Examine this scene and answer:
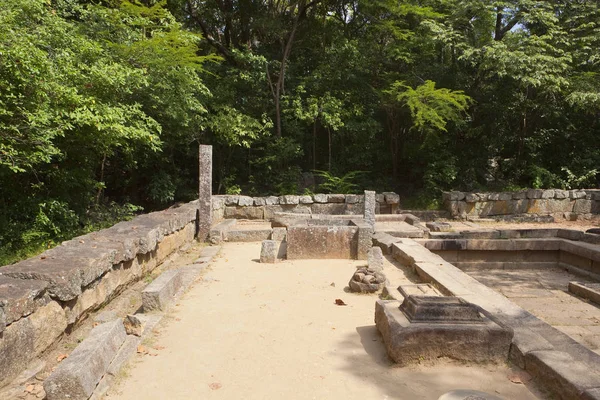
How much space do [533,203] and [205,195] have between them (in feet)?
36.8

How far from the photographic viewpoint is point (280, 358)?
357cm

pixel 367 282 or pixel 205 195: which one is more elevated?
pixel 205 195

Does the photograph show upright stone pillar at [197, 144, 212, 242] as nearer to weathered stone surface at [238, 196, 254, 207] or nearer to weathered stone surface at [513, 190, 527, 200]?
weathered stone surface at [238, 196, 254, 207]

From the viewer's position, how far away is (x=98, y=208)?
440 inches

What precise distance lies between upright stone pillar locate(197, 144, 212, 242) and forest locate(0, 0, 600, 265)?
2047 mm

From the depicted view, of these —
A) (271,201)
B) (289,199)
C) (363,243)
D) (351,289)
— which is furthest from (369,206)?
(351,289)

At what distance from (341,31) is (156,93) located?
30.8 feet

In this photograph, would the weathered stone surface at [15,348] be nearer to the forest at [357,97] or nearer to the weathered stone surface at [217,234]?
the weathered stone surface at [217,234]

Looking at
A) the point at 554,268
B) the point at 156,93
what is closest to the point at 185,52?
the point at 156,93

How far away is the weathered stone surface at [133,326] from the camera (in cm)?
384

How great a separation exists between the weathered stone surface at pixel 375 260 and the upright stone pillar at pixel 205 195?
170 inches

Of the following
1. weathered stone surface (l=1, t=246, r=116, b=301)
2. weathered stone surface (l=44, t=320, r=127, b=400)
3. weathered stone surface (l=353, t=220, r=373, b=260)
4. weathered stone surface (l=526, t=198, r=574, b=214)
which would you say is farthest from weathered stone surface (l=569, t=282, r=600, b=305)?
weathered stone surface (l=526, t=198, r=574, b=214)

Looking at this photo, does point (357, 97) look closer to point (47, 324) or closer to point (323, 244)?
point (323, 244)

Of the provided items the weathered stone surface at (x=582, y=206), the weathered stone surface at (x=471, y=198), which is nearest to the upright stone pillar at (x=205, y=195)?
the weathered stone surface at (x=471, y=198)
